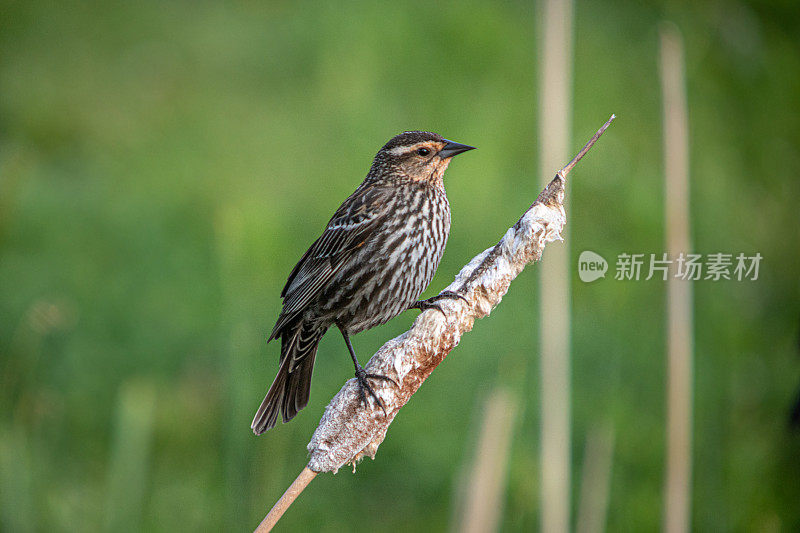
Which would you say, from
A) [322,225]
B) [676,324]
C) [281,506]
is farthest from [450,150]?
[322,225]

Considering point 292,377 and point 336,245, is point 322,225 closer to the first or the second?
point 336,245

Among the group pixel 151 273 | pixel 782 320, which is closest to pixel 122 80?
pixel 151 273

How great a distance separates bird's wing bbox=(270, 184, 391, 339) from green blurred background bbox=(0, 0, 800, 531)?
1.68 ft

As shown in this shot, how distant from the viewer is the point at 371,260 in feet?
7.29

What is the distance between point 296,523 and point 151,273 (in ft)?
5.81

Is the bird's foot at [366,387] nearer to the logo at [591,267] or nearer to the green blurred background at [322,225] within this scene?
the logo at [591,267]

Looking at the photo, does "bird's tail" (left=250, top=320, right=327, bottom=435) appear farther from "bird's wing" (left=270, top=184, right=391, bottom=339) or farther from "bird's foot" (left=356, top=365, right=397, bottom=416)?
"bird's foot" (left=356, top=365, right=397, bottom=416)

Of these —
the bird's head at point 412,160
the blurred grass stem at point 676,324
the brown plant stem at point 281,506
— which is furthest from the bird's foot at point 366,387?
the blurred grass stem at point 676,324

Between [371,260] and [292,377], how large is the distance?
1.48ft

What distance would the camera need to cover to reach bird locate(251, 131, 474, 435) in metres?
1.93

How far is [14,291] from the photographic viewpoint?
14.9ft

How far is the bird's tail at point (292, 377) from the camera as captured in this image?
176 cm

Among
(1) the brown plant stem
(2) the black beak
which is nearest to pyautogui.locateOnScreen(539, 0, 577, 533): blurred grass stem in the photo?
(2) the black beak

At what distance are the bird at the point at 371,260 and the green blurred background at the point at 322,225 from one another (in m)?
0.56
